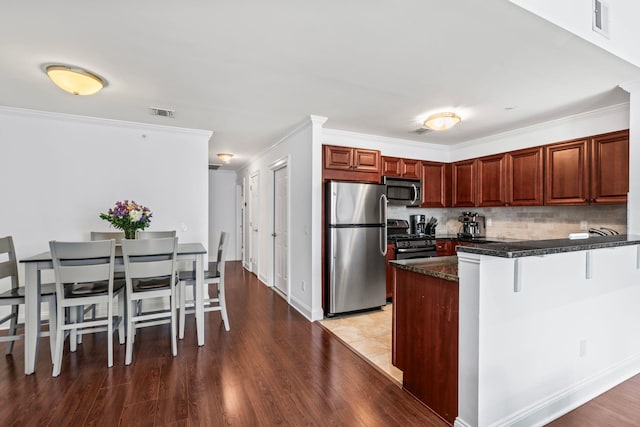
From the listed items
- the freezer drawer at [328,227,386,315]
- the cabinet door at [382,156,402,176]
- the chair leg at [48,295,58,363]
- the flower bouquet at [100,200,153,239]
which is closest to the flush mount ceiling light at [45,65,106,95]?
the flower bouquet at [100,200,153,239]

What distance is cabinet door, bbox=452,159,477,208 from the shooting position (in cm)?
465

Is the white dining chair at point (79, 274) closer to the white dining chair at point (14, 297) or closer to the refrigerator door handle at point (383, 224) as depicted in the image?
the white dining chair at point (14, 297)

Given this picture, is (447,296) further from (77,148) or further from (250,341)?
(77,148)

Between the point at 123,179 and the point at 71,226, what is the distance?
0.80 metres

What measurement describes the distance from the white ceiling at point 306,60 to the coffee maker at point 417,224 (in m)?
1.90

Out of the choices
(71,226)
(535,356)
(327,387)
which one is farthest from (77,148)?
(535,356)

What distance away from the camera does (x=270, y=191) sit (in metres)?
5.24

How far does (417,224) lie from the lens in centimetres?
505

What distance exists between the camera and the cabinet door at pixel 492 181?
13.9 feet

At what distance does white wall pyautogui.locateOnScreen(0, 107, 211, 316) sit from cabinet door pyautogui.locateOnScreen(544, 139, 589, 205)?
451 cm

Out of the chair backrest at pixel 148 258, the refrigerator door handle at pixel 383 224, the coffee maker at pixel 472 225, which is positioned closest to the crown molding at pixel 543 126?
the coffee maker at pixel 472 225

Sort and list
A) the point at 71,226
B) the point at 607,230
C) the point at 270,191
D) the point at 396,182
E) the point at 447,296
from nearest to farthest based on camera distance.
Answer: the point at 447,296
the point at 607,230
the point at 71,226
the point at 396,182
the point at 270,191

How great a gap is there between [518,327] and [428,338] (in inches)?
20.6

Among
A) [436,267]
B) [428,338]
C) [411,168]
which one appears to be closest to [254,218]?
[411,168]
